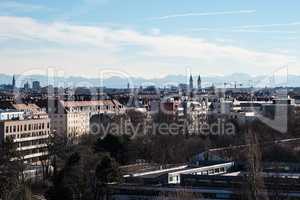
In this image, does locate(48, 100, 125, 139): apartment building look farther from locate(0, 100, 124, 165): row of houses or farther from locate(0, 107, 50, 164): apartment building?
locate(0, 107, 50, 164): apartment building

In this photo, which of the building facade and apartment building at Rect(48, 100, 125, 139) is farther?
apartment building at Rect(48, 100, 125, 139)

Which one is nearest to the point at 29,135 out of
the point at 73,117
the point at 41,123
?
the point at 41,123

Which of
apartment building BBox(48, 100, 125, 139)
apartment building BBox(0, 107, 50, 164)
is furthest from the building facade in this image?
apartment building BBox(48, 100, 125, 139)

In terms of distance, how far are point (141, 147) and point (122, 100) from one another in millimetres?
27969

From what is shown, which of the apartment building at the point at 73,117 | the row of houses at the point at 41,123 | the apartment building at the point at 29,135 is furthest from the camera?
the apartment building at the point at 73,117

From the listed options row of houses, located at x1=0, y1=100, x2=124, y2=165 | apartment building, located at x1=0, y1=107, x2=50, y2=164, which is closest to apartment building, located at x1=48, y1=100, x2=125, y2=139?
row of houses, located at x1=0, y1=100, x2=124, y2=165

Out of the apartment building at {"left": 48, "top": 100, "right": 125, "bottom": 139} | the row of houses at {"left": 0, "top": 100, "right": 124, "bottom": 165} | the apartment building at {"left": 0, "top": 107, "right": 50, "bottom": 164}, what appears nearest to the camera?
the apartment building at {"left": 0, "top": 107, "right": 50, "bottom": 164}

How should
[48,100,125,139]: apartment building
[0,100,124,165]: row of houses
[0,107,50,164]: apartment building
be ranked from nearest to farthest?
[0,107,50,164]: apartment building < [0,100,124,165]: row of houses < [48,100,125,139]: apartment building

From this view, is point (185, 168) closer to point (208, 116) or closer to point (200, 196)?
point (200, 196)

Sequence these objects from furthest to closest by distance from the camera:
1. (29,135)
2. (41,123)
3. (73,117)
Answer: (73,117) → (41,123) → (29,135)

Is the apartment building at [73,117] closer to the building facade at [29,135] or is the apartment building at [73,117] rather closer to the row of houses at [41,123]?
the row of houses at [41,123]

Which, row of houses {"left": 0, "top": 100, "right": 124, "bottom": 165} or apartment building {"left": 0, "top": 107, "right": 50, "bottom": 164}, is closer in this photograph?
apartment building {"left": 0, "top": 107, "right": 50, "bottom": 164}

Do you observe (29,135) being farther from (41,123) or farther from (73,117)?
(73,117)

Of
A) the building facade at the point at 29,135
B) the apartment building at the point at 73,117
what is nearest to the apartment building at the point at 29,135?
the building facade at the point at 29,135
